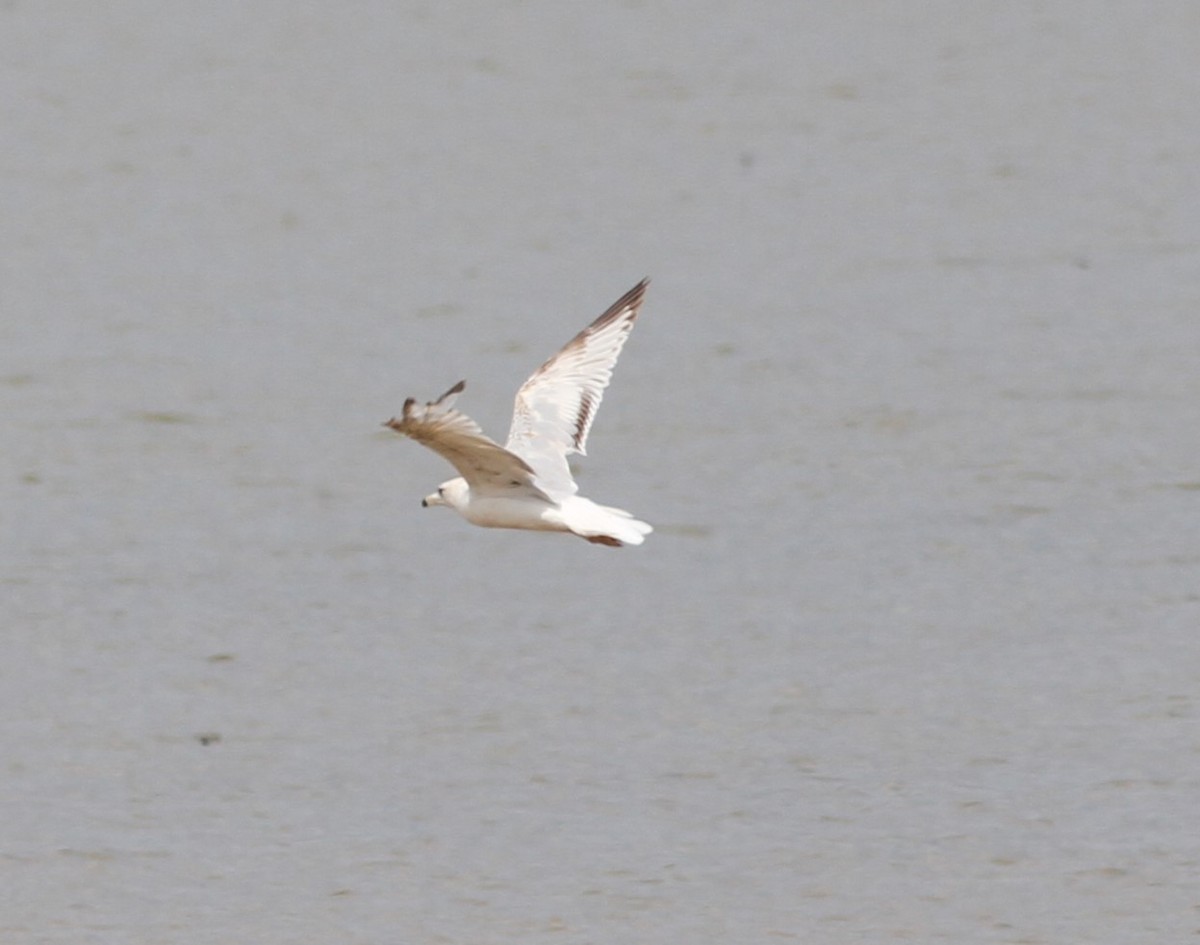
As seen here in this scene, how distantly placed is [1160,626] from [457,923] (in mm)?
4553

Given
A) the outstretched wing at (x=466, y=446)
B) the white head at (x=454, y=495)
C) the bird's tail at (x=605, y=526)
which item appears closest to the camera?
the outstretched wing at (x=466, y=446)

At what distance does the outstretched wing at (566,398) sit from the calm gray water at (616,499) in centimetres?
166

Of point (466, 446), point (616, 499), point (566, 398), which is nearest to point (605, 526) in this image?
point (466, 446)

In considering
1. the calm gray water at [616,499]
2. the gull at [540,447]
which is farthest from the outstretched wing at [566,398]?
the calm gray water at [616,499]

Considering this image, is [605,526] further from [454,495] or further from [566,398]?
[566,398]

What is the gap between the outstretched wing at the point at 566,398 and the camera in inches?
434

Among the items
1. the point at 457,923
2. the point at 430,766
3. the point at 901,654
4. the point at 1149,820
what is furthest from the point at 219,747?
the point at 1149,820

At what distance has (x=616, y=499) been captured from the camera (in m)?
15.1

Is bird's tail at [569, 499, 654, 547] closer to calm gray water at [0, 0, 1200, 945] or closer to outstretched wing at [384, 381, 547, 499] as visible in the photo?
outstretched wing at [384, 381, 547, 499]

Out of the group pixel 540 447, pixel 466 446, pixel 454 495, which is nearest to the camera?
pixel 466 446

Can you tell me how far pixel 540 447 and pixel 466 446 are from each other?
134 centimetres

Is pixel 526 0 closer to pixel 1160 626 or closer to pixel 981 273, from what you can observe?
pixel 981 273

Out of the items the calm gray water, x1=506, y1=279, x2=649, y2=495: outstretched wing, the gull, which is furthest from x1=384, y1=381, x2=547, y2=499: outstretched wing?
the calm gray water

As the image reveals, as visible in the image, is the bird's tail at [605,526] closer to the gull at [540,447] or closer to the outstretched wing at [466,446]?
the gull at [540,447]
